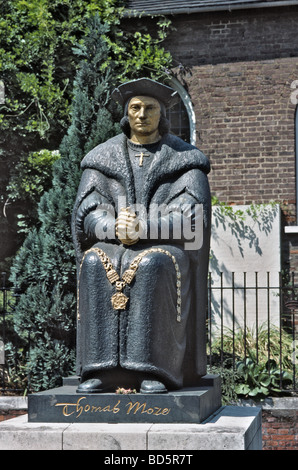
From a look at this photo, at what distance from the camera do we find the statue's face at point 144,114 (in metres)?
5.55

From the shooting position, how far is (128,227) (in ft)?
16.6

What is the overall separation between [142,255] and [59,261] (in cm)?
421

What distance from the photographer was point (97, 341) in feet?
16.5

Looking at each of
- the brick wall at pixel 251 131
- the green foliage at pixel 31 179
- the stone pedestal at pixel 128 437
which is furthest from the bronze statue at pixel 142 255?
the brick wall at pixel 251 131

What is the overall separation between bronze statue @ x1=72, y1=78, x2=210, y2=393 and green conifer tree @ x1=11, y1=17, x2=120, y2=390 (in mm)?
3545

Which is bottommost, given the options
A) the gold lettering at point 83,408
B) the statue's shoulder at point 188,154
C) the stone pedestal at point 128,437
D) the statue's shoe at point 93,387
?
the stone pedestal at point 128,437

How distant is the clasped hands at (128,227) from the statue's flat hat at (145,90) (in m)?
0.94

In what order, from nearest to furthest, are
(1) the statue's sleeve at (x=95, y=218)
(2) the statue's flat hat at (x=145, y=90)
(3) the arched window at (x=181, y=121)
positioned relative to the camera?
(1) the statue's sleeve at (x=95, y=218), (2) the statue's flat hat at (x=145, y=90), (3) the arched window at (x=181, y=121)

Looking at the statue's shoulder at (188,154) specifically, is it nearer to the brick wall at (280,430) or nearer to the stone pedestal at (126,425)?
the stone pedestal at (126,425)

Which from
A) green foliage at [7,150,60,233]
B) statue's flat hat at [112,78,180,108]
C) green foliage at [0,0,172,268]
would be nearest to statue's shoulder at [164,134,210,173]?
statue's flat hat at [112,78,180,108]

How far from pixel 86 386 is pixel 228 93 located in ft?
29.2
